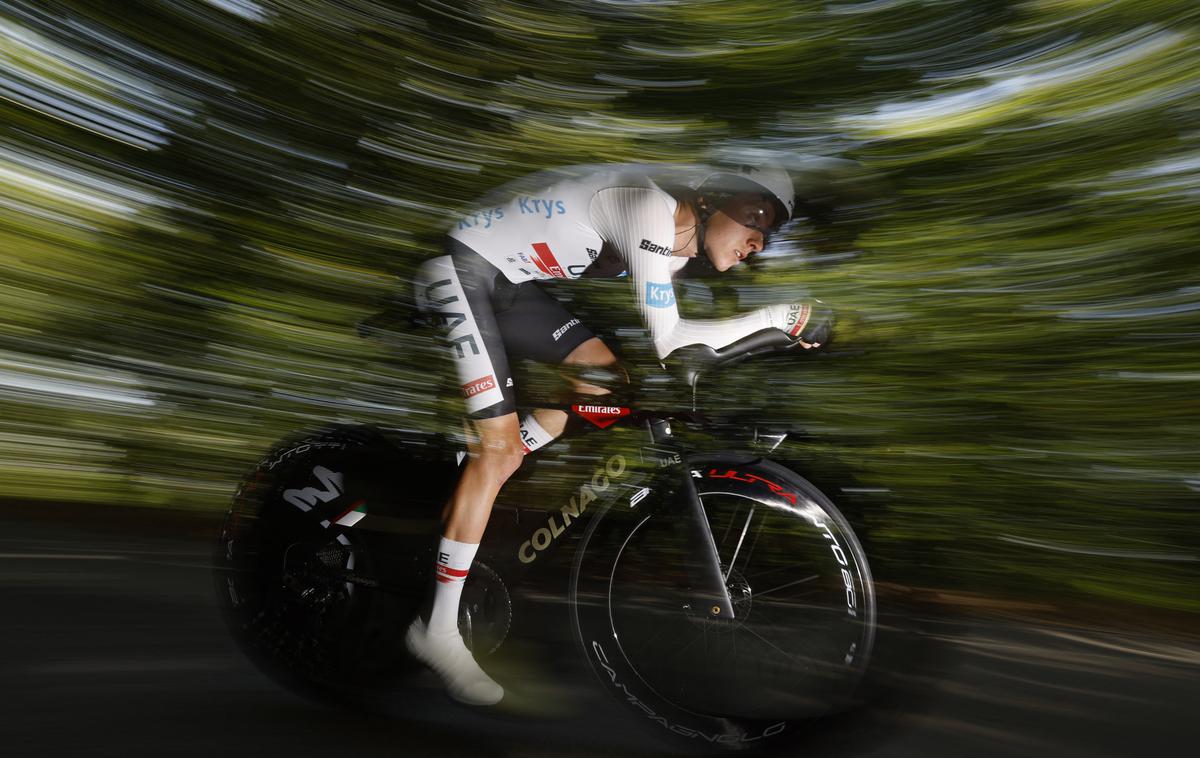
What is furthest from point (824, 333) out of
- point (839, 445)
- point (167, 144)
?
point (167, 144)

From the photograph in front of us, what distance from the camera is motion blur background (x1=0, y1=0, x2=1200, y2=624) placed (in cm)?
238

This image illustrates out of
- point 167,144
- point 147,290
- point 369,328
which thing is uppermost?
point 167,144

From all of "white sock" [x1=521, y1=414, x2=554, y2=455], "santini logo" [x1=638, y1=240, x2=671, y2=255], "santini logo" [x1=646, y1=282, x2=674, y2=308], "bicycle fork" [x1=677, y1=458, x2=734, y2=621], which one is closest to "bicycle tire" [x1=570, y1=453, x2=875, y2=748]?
"bicycle fork" [x1=677, y1=458, x2=734, y2=621]

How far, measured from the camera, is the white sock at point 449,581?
1.96 meters

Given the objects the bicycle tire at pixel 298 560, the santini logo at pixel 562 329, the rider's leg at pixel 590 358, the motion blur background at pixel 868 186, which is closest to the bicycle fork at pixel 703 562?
the rider's leg at pixel 590 358

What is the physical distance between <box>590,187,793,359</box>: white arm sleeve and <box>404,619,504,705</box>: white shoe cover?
2.73ft

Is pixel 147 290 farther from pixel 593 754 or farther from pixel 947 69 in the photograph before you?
pixel 947 69

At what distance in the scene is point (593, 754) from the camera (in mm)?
1832

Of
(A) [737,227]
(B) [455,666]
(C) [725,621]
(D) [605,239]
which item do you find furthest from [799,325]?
(B) [455,666]

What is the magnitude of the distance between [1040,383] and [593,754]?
164cm

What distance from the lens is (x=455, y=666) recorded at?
1.98 metres

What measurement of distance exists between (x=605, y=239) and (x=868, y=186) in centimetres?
98

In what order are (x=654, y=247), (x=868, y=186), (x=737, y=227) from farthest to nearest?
(x=868, y=186) → (x=737, y=227) → (x=654, y=247)

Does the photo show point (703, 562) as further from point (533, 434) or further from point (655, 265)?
point (655, 265)
